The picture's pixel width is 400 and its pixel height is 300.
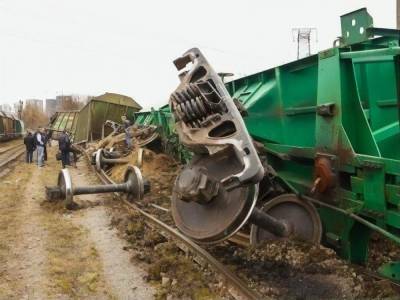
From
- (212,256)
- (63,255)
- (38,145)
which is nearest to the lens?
(212,256)

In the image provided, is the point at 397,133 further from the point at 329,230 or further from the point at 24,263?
the point at 24,263

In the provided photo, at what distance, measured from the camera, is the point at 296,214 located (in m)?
4.64

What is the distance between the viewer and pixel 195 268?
4.89 m

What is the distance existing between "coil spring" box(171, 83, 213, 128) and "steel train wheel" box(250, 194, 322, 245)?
1.14 meters

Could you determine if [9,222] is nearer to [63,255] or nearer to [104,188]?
[104,188]

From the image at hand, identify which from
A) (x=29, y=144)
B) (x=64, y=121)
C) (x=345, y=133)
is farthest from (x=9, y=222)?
(x=64, y=121)

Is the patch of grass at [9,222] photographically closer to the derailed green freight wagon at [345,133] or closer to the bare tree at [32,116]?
the derailed green freight wagon at [345,133]

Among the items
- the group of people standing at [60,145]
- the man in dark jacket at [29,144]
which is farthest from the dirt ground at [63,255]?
the man in dark jacket at [29,144]

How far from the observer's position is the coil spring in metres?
4.08

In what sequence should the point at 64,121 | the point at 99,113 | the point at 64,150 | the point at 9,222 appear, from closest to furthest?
the point at 9,222 < the point at 64,150 < the point at 99,113 < the point at 64,121

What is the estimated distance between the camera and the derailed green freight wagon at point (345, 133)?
3604mm

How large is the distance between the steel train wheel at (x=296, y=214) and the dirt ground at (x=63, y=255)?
1376 millimetres

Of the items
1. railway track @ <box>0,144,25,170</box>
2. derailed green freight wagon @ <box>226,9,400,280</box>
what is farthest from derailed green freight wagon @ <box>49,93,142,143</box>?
derailed green freight wagon @ <box>226,9,400,280</box>

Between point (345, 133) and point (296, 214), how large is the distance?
1.09 metres
